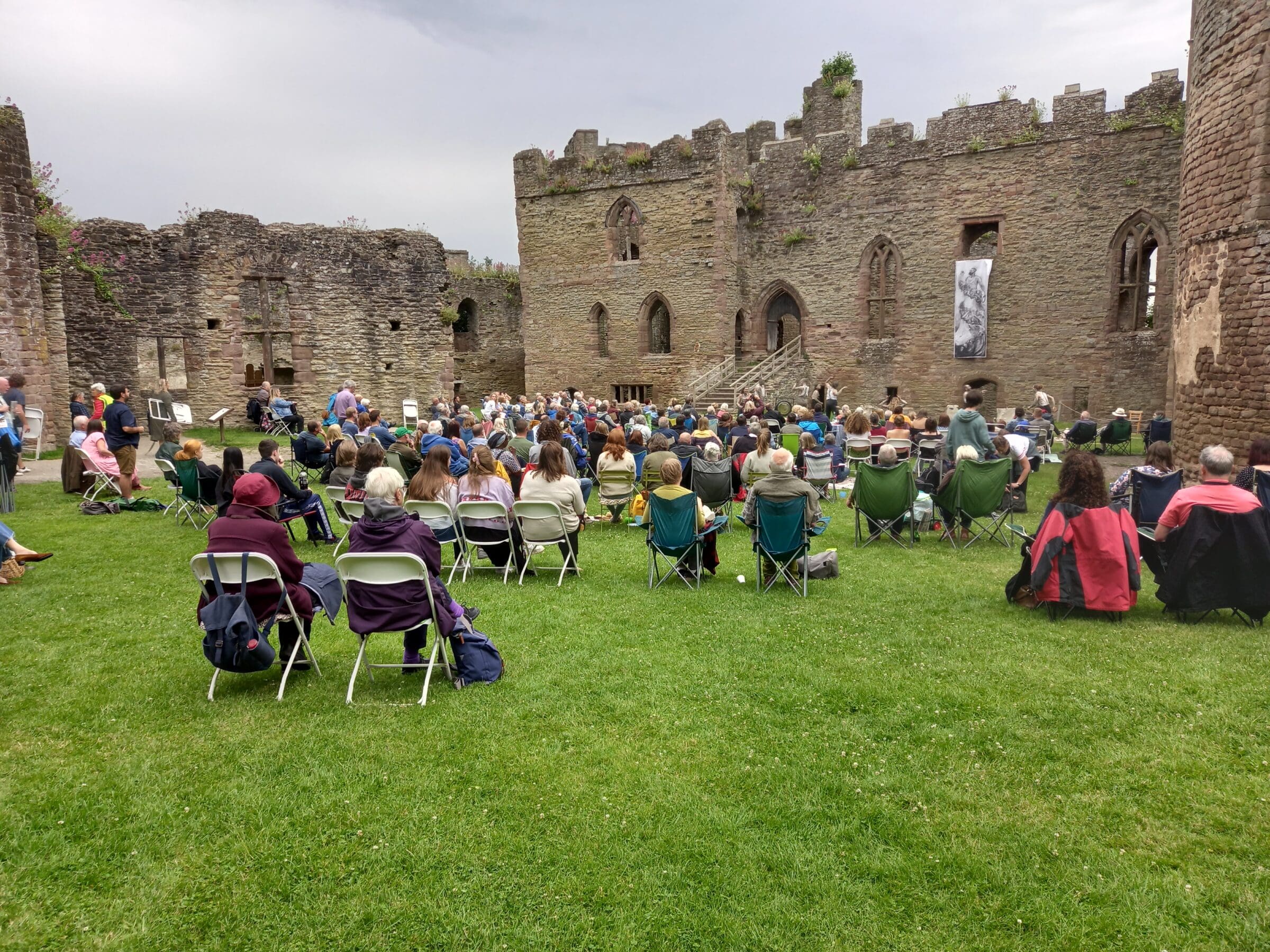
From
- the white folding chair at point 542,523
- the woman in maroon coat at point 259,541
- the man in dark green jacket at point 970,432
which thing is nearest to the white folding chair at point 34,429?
the white folding chair at point 542,523

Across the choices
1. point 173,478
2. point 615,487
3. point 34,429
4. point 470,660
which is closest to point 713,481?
point 615,487

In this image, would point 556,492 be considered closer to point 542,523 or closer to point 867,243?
point 542,523

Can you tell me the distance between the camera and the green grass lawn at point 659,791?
3066mm

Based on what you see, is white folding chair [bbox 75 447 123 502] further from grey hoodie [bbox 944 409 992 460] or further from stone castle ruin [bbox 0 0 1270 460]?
grey hoodie [bbox 944 409 992 460]

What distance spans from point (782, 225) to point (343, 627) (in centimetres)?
2347

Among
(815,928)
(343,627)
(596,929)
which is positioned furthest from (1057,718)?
(343,627)

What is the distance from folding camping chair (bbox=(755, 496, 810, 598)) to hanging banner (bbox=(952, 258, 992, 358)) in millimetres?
19263

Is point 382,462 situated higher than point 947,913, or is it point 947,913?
point 382,462

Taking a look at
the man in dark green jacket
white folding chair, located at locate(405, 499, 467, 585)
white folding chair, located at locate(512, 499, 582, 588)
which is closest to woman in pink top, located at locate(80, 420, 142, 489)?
white folding chair, located at locate(405, 499, 467, 585)

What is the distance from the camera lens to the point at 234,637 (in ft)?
14.9

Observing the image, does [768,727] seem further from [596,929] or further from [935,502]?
[935,502]

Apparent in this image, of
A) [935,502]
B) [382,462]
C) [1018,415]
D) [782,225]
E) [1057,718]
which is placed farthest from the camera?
[782,225]

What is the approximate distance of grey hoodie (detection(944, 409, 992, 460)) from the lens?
10336 millimetres

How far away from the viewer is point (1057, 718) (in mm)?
4617
